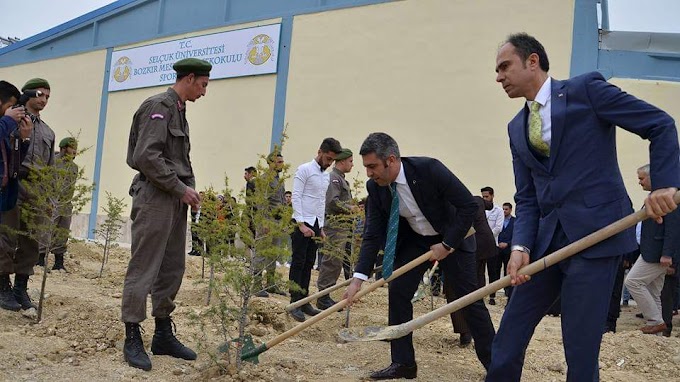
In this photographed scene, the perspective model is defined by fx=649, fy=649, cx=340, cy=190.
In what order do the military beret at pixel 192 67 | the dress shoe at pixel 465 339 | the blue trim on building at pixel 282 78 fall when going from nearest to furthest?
the military beret at pixel 192 67 < the dress shoe at pixel 465 339 < the blue trim on building at pixel 282 78

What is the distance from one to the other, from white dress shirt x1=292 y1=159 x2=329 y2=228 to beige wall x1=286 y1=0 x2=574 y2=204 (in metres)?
6.21

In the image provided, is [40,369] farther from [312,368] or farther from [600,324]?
[600,324]

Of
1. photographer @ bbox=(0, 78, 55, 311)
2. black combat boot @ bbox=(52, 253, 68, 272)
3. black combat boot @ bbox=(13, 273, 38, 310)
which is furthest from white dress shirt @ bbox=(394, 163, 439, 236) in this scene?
black combat boot @ bbox=(52, 253, 68, 272)

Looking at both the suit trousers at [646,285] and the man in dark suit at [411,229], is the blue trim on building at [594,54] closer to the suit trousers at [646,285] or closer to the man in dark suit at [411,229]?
the suit trousers at [646,285]

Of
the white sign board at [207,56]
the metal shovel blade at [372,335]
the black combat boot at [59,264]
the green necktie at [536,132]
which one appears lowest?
the black combat boot at [59,264]

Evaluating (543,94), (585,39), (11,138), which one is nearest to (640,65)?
(585,39)

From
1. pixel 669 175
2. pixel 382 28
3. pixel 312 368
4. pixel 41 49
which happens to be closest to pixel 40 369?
pixel 312 368

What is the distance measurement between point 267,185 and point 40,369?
174 centimetres

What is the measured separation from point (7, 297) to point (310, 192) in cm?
324

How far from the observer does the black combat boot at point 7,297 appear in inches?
203

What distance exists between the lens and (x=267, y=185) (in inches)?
166

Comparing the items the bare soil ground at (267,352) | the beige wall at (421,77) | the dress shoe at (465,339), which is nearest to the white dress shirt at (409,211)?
the bare soil ground at (267,352)

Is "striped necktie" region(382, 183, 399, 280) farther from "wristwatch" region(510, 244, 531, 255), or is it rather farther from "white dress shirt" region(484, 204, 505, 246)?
"white dress shirt" region(484, 204, 505, 246)

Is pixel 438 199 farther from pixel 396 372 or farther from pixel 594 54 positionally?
pixel 594 54
